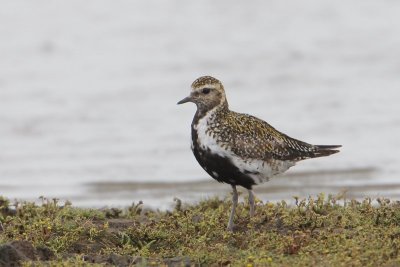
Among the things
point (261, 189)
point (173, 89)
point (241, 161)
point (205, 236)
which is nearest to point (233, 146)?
point (241, 161)

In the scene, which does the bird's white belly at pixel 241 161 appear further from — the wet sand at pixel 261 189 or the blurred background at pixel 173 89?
the blurred background at pixel 173 89

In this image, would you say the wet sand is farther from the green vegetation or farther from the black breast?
the black breast

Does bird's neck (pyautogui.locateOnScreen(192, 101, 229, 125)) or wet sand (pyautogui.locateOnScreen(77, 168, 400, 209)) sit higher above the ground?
bird's neck (pyautogui.locateOnScreen(192, 101, 229, 125))

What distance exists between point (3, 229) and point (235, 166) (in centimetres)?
189

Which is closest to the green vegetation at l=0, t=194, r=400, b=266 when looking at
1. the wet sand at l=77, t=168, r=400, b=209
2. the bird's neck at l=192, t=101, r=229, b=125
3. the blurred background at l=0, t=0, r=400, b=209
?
the bird's neck at l=192, t=101, r=229, b=125

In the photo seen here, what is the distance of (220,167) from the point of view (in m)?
7.69

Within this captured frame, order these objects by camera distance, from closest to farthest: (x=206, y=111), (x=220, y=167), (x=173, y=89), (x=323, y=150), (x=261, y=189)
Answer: (x=220, y=167) < (x=206, y=111) < (x=323, y=150) < (x=261, y=189) < (x=173, y=89)

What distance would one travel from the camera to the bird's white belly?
7695mm

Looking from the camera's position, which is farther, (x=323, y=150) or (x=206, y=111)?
(x=323, y=150)

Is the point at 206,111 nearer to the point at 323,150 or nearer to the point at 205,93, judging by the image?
the point at 205,93

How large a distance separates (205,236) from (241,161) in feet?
2.69

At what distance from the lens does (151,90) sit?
1439cm

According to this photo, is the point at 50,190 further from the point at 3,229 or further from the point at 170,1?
the point at 170,1

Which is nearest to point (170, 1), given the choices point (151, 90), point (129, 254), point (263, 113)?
point (151, 90)
